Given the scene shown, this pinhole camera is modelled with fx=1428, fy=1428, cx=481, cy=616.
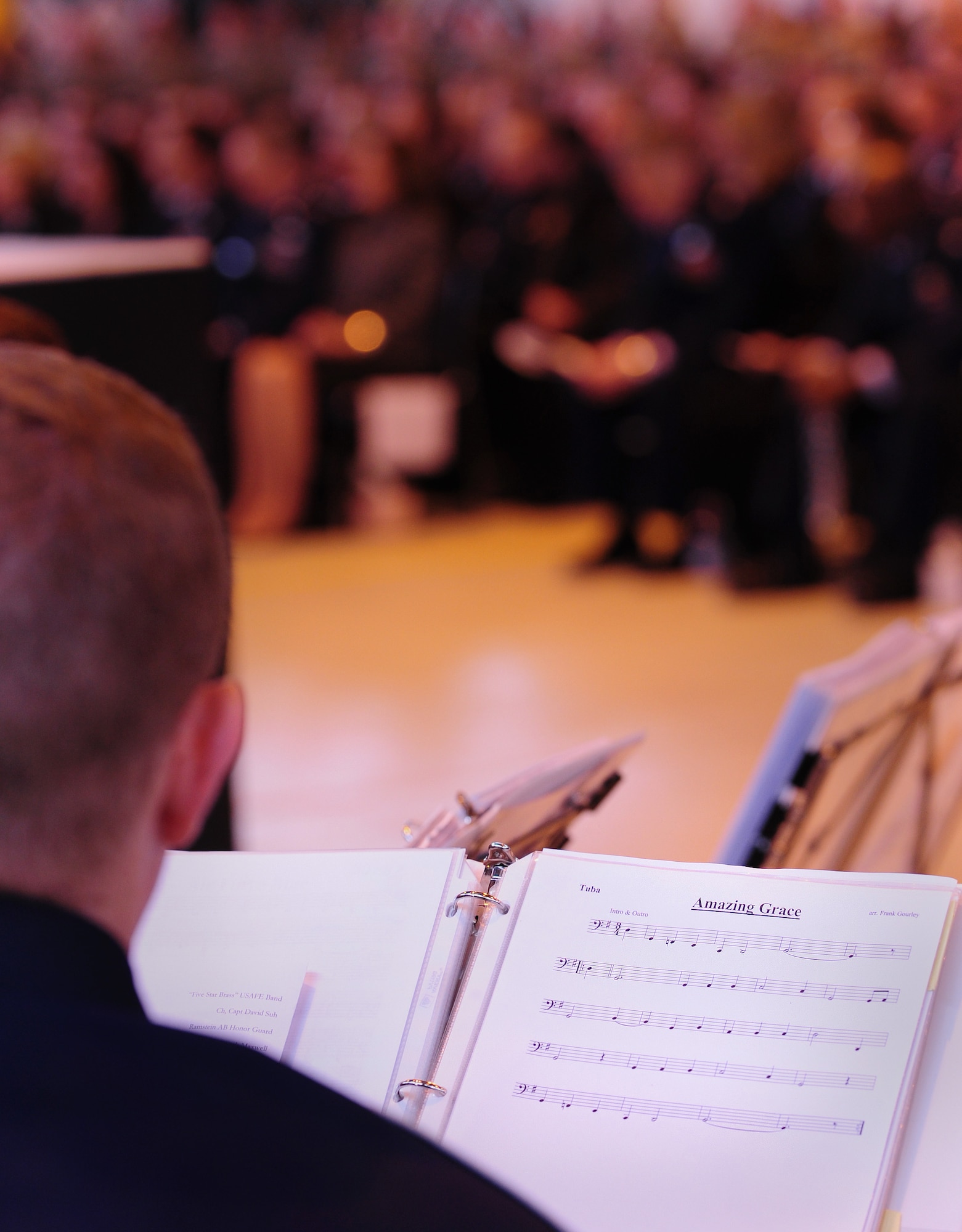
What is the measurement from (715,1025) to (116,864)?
474 millimetres

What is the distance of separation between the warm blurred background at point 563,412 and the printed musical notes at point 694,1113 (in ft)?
6.05

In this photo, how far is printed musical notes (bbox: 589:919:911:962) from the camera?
941 millimetres

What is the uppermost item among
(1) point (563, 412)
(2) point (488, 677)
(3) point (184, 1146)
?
(3) point (184, 1146)

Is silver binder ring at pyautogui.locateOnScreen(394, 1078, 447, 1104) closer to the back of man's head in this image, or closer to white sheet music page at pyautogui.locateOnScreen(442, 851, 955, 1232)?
white sheet music page at pyautogui.locateOnScreen(442, 851, 955, 1232)

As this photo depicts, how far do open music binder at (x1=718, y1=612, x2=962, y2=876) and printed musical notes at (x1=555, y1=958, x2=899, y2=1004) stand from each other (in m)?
0.31

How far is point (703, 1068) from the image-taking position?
936mm

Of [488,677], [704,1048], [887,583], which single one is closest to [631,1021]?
[704,1048]

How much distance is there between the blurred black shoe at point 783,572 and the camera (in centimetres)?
505

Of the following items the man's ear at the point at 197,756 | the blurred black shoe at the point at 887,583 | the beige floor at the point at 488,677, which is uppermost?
the man's ear at the point at 197,756

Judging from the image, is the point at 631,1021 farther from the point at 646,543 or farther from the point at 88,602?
the point at 646,543

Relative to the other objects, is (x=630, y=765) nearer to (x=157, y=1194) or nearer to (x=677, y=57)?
(x=157, y=1194)

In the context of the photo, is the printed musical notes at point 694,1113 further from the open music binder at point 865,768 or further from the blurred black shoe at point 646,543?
the blurred black shoe at point 646,543

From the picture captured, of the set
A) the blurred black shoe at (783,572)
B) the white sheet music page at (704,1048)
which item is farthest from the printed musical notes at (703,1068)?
the blurred black shoe at (783,572)

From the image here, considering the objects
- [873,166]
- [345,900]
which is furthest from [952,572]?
[345,900]
